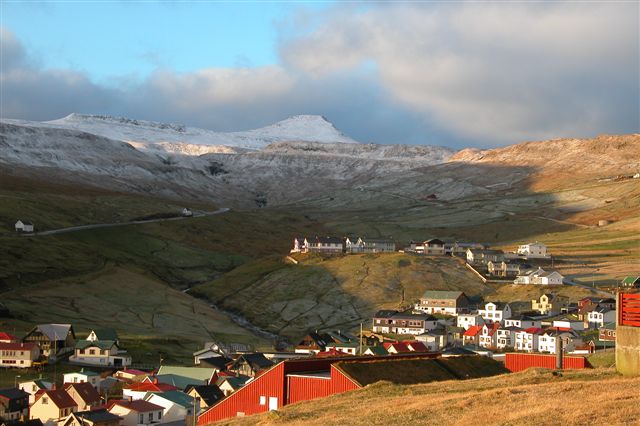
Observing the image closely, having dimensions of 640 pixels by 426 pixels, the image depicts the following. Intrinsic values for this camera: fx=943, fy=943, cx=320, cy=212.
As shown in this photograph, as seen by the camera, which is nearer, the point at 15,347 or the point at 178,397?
the point at 178,397

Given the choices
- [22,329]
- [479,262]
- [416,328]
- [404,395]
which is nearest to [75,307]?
[22,329]

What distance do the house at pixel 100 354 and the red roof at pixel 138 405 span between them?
106 feet

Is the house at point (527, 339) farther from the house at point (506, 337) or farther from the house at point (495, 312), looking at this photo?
the house at point (495, 312)

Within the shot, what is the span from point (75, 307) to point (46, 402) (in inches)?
2451

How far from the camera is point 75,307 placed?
13162 centimetres

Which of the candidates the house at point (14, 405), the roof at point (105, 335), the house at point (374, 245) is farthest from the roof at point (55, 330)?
the house at point (374, 245)

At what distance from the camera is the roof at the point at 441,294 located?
140250 millimetres

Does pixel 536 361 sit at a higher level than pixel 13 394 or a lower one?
higher

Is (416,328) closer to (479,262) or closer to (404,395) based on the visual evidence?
(479,262)

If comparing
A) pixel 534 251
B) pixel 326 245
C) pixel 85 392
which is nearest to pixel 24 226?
pixel 326 245

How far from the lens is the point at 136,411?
221 feet

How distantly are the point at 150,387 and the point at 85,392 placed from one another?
16.8 ft

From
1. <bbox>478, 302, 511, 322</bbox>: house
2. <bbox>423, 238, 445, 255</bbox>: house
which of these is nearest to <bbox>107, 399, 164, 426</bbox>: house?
<bbox>478, 302, 511, 322</bbox>: house

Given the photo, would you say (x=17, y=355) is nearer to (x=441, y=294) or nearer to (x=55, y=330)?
(x=55, y=330)
